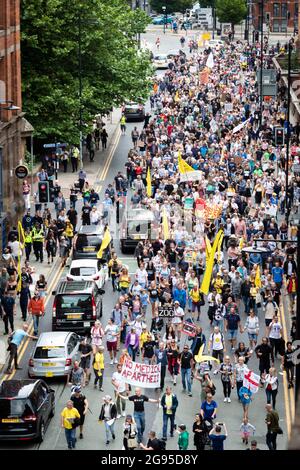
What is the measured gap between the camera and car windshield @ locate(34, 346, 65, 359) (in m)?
34.2

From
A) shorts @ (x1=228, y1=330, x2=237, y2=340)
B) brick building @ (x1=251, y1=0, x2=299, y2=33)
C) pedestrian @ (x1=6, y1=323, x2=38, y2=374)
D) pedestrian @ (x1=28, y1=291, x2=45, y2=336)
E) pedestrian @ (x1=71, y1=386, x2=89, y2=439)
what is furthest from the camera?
brick building @ (x1=251, y1=0, x2=299, y2=33)

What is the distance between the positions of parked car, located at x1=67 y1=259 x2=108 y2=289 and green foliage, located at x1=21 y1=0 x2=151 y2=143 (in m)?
21.5

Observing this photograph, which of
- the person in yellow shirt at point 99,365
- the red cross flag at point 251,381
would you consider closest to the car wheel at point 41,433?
the person in yellow shirt at point 99,365

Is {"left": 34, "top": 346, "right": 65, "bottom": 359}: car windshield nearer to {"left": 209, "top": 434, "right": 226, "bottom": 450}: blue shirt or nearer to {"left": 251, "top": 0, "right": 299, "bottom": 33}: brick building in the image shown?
{"left": 209, "top": 434, "right": 226, "bottom": 450}: blue shirt

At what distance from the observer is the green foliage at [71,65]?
65.8 metres

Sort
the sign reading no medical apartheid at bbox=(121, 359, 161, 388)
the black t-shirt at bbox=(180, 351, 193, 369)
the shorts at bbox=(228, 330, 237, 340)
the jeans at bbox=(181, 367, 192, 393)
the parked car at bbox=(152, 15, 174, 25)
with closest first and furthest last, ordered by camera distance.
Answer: the sign reading no medical apartheid at bbox=(121, 359, 161, 388)
the black t-shirt at bbox=(180, 351, 193, 369)
the jeans at bbox=(181, 367, 192, 393)
the shorts at bbox=(228, 330, 237, 340)
the parked car at bbox=(152, 15, 174, 25)

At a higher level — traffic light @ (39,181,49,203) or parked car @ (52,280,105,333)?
traffic light @ (39,181,49,203)

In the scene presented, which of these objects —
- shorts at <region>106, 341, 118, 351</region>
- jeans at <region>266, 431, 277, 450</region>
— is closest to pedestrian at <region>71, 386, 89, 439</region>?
jeans at <region>266, 431, 277, 450</region>

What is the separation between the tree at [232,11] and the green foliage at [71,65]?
3033 inches

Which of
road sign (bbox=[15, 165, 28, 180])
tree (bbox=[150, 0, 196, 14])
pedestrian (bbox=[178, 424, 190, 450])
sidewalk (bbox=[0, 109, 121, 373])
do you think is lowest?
sidewalk (bbox=[0, 109, 121, 373])

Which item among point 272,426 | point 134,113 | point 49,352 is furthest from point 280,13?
point 272,426

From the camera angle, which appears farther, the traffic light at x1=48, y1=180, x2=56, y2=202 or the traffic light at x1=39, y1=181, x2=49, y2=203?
the traffic light at x1=48, y1=180, x2=56, y2=202

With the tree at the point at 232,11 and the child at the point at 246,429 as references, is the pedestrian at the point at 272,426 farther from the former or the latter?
the tree at the point at 232,11
